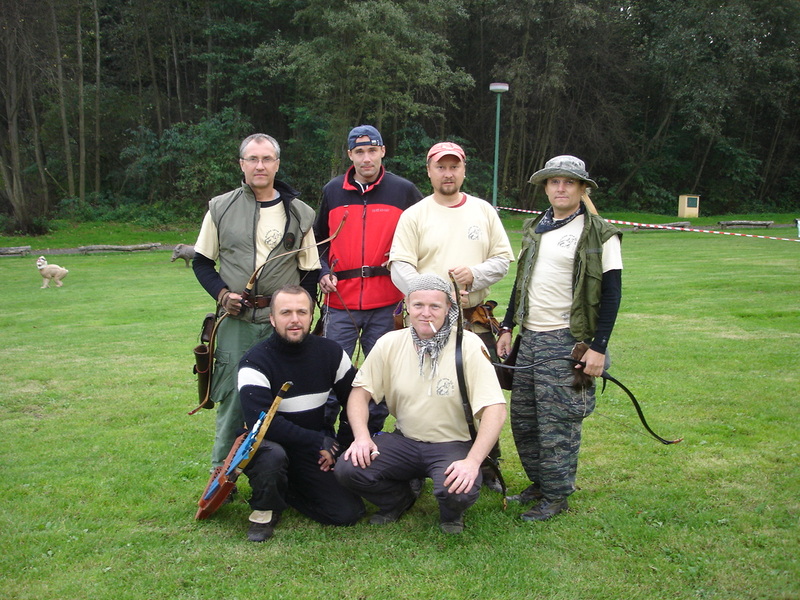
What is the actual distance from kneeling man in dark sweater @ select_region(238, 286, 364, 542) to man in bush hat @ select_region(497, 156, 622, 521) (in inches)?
37.6

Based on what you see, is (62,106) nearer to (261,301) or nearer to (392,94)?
(392,94)

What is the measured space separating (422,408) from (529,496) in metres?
0.84

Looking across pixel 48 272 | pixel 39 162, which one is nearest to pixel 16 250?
pixel 48 272

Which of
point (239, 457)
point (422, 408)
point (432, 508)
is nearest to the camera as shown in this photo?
point (239, 457)

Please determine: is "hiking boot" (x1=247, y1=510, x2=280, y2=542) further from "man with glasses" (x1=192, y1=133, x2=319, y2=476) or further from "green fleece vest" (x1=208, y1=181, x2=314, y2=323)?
"green fleece vest" (x1=208, y1=181, x2=314, y2=323)

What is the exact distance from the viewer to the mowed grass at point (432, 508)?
2.89m

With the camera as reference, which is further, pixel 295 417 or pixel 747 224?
pixel 747 224

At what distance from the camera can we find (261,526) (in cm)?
333

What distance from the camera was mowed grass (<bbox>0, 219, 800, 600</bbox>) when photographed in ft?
9.48

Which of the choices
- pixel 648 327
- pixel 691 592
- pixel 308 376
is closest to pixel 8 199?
pixel 648 327

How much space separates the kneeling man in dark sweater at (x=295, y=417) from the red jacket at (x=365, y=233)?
54cm

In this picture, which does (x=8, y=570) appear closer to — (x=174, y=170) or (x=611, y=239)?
(x=611, y=239)

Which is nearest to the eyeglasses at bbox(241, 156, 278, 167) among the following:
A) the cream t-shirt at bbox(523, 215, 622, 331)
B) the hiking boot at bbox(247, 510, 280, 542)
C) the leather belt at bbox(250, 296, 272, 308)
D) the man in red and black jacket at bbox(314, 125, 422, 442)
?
the man in red and black jacket at bbox(314, 125, 422, 442)

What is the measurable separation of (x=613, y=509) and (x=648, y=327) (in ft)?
16.7
